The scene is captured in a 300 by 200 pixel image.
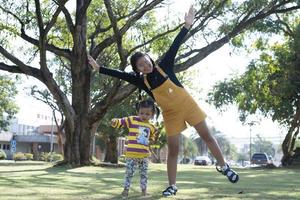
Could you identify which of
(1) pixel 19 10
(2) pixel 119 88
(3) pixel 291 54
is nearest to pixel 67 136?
(2) pixel 119 88

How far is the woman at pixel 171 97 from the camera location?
5.83 meters

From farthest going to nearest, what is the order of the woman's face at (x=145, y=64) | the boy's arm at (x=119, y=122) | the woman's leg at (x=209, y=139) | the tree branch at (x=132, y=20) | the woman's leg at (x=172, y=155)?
the tree branch at (x=132, y=20)
the boy's arm at (x=119, y=122)
the woman's leg at (x=172, y=155)
the woman's leg at (x=209, y=139)
the woman's face at (x=145, y=64)

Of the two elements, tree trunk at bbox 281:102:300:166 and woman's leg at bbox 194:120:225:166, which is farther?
tree trunk at bbox 281:102:300:166

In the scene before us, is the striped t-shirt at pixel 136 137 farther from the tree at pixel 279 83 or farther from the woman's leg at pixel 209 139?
the tree at pixel 279 83

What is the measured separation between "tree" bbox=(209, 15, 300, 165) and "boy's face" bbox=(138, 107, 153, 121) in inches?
677

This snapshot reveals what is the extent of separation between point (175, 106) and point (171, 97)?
0.41 ft

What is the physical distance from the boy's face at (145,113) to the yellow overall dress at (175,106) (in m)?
0.53

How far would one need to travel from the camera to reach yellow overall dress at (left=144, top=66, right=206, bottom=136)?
5.82 m

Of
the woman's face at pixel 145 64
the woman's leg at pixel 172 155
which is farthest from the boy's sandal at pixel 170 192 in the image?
the woman's face at pixel 145 64

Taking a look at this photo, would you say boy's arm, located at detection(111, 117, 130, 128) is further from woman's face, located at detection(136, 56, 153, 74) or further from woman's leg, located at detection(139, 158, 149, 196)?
woman's face, located at detection(136, 56, 153, 74)

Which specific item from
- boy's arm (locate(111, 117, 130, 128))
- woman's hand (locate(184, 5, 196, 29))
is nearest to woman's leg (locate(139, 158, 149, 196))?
boy's arm (locate(111, 117, 130, 128))

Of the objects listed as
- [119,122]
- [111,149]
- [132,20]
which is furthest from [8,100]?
[119,122]

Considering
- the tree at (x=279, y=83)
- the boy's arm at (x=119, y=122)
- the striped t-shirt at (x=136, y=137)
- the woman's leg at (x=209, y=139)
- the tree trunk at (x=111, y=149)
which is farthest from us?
the tree trunk at (x=111, y=149)

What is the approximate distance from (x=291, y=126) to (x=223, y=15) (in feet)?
36.6
